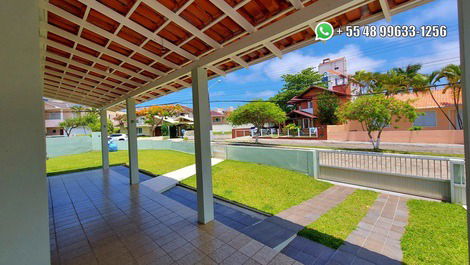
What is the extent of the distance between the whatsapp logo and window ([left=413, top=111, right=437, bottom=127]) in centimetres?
1707

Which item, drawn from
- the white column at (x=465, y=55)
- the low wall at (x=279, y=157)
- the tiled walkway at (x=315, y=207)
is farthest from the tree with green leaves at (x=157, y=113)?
the white column at (x=465, y=55)

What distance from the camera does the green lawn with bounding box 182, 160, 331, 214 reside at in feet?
15.1

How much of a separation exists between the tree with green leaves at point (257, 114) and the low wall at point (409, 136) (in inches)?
189

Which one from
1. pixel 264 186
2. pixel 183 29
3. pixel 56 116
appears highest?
pixel 56 116

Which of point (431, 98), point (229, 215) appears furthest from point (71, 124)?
point (431, 98)

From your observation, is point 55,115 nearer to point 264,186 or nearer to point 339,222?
point 264,186

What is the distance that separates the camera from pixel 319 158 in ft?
21.5

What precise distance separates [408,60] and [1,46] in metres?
22.4

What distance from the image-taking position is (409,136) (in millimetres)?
12820

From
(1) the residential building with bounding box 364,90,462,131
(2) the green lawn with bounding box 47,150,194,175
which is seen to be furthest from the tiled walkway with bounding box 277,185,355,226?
(1) the residential building with bounding box 364,90,462,131

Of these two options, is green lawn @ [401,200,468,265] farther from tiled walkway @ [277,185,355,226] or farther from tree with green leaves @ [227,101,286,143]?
tree with green leaves @ [227,101,286,143]

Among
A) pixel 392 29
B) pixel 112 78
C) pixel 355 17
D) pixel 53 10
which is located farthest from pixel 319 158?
pixel 53 10

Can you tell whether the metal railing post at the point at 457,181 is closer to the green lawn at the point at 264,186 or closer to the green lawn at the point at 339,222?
the green lawn at the point at 339,222

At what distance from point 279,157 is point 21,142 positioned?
6.75 m
